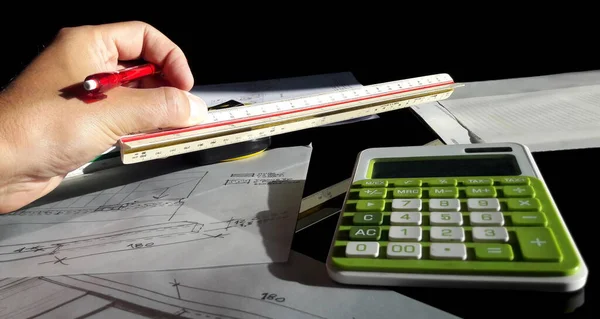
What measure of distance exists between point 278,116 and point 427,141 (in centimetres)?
18

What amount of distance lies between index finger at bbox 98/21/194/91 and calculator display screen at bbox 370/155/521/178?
324mm

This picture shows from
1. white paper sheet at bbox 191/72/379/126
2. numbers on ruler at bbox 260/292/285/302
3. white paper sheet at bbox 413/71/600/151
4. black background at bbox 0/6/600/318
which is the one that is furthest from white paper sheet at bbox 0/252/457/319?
black background at bbox 0/6/600/318

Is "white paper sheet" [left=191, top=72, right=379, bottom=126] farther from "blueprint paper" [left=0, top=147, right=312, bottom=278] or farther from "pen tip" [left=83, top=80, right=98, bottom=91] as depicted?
"pen tip" [left=83, top=80, right=98, bottom=91]

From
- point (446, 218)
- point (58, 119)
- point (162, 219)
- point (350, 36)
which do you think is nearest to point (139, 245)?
point (162, 219)

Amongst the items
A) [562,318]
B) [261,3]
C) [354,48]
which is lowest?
[562,318]

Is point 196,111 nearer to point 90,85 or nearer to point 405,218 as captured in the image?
point 90,85

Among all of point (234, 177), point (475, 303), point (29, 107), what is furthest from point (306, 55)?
point (475, 303)

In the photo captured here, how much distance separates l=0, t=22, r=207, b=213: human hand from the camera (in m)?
0.44

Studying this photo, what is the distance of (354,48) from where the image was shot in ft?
3.10

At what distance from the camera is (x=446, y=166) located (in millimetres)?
420

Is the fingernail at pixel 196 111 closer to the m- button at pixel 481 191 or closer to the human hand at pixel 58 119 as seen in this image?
the human hand at pixel 58 119

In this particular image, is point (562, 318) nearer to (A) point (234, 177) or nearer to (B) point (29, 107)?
(A) point (234, 177)

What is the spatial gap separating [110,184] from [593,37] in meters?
0.83

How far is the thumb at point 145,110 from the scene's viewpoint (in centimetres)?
46
